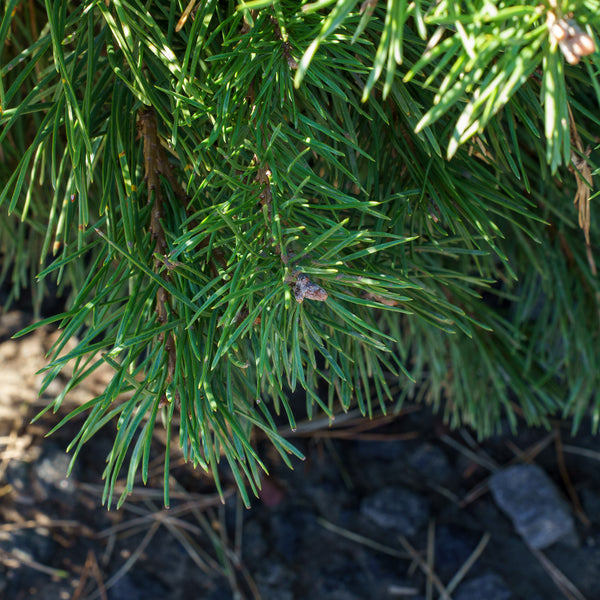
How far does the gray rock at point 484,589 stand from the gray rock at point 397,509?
0.13 m

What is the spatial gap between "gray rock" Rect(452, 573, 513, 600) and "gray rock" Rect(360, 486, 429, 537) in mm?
132

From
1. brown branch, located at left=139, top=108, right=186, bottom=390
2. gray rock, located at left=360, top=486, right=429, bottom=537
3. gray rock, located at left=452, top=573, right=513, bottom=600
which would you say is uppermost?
brown branch, located at left=139, top=108, right=186, bottom=390

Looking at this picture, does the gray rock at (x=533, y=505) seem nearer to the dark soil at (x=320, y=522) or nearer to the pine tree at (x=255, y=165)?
the dark soil at (x=320, y=522)

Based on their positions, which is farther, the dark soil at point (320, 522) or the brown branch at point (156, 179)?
the dark soil at point (320, 522)

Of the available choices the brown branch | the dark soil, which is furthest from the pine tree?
the dark soil

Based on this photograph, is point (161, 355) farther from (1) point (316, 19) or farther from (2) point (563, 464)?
(2) point (563, 464)

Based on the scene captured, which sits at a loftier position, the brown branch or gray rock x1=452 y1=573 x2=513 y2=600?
the brown branch

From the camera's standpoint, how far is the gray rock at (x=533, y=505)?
1106mm

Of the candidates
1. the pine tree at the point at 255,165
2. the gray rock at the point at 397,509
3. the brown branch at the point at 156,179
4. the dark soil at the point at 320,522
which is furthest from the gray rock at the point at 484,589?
the brown branch at the point at 156,179

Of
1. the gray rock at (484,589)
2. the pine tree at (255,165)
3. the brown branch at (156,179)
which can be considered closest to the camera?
the pine tree at (255,165)

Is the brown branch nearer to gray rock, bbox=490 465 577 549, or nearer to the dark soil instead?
the dark soil

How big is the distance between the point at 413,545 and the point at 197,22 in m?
1.04

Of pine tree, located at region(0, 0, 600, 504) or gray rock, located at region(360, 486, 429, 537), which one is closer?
pine tree, located at region(0, 0, 600, 504)

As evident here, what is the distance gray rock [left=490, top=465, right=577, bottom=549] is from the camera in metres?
1.11
